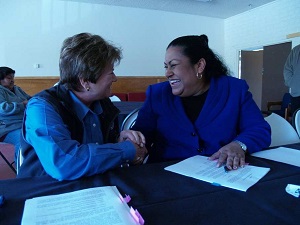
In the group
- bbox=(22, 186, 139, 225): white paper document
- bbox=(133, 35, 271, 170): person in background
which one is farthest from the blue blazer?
bbox=(22, 186, 139, 225): white paper document

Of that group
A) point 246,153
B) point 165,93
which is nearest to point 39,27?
point 165,93

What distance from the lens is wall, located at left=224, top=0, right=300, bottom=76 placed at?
578cm

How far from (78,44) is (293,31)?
5.90 meters

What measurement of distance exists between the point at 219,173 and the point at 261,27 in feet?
21.8

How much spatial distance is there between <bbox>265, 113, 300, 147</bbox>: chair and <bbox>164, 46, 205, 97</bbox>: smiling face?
26.1 inches

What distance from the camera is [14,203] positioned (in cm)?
71

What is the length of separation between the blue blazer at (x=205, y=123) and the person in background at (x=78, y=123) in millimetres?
229

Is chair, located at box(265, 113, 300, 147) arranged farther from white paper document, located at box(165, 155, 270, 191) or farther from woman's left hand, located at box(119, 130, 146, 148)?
woman's left hand, located at box(119, 130, 146, 148)

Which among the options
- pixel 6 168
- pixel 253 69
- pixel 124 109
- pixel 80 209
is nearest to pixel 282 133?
pixel 80 209

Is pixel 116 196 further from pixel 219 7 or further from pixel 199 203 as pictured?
pixel 219 7

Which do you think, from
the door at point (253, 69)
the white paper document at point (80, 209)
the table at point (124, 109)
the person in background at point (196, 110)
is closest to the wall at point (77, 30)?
the door at point (253, 69)

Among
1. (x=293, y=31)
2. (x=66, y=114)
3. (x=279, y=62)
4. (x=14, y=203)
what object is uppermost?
(x=293, y=31)

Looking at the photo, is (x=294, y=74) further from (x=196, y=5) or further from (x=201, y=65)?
A: (x=196, y=5)

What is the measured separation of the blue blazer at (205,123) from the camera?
4.39ft
